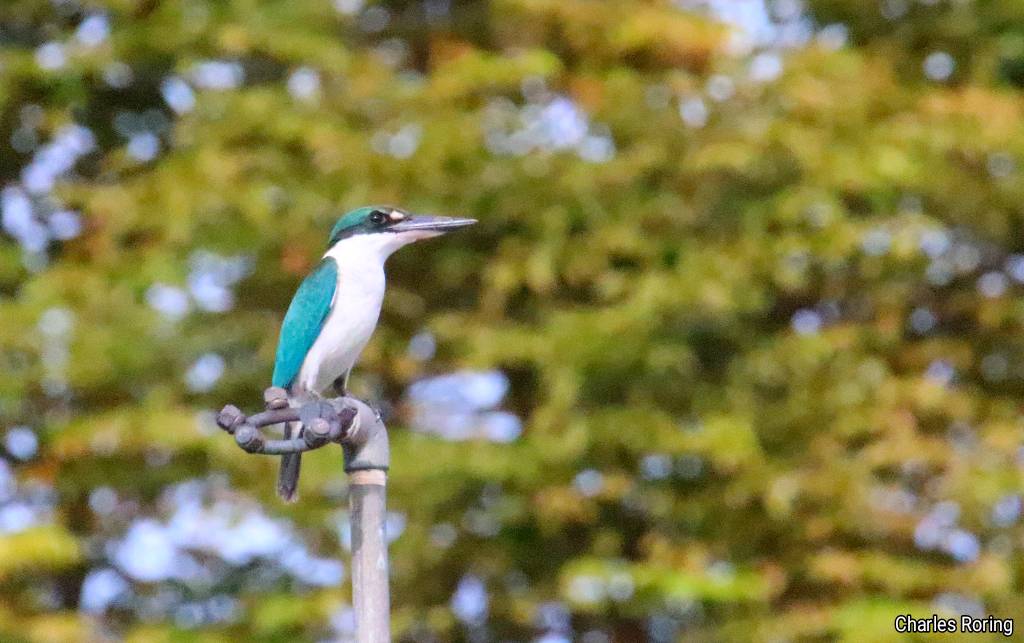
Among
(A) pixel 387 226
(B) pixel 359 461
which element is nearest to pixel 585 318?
(A) pixel 387 226

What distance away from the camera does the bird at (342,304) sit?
498 centimetres

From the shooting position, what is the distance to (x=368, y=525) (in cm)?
352

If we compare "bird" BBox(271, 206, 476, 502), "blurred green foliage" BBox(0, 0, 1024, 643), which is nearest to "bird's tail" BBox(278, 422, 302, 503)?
"bird" BBox(271, 206, 476, 502)

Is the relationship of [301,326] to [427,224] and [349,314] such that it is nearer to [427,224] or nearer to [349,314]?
[349,314]

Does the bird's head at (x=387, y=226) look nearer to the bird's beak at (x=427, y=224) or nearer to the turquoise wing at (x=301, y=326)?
the bird's beak at (x=427, y=224)

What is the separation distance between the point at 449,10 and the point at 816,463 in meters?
3.94

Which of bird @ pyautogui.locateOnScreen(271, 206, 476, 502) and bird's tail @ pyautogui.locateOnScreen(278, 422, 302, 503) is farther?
bird @ pyautogui.locateOnScreen(271, 206, 476, 502)

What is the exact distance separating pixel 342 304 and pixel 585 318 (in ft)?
12.9

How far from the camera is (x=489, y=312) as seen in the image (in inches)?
374

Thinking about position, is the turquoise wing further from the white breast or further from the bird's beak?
the bird's beak

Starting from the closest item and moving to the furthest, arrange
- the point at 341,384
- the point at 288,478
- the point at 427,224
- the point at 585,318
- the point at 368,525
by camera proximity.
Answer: the point at 368,525
the point at 288,478
the point at 427,224
the point at 341,384
the point at 585,318

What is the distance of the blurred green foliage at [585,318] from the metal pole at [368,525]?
16.9 feet

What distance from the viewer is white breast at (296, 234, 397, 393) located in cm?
498

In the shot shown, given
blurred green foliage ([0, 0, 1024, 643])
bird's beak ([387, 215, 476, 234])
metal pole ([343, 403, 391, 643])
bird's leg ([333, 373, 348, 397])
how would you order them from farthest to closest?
1. blurred green foliage ([0, 0, 1024, 643])
2. bird's leg ([333, 373, 348, 397])
3. bird's beak ([387, 215, 476, 234])
4. metal pole ([343, 403, 391, 643])
